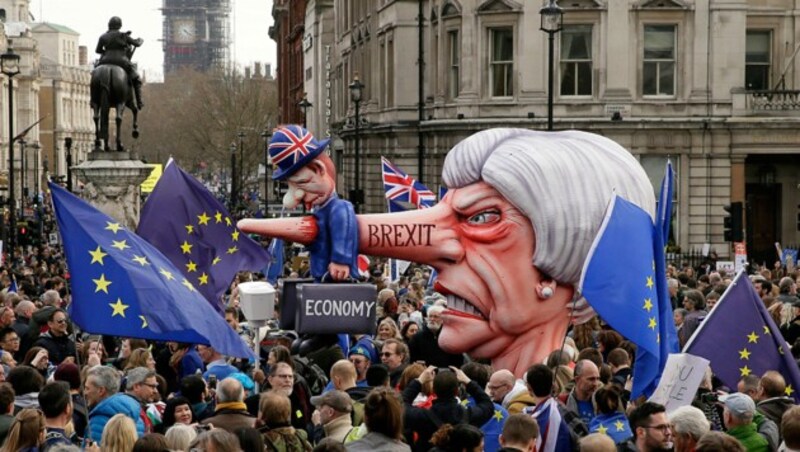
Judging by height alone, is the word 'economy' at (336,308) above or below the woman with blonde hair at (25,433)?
above

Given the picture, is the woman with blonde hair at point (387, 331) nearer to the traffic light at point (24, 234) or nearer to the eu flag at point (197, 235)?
the eu flag at point (197, 235)

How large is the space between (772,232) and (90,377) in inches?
1358

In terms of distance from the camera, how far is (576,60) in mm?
44156

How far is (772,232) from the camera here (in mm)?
45312

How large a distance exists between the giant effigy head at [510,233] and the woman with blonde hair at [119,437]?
5.79 m

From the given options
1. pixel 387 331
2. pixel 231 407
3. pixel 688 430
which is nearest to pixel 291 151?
pixel 387 331

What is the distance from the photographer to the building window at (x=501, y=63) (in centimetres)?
4525

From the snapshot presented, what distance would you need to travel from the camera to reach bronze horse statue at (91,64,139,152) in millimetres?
31969

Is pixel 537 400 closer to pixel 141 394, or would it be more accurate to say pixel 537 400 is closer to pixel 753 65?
pixel 141 394

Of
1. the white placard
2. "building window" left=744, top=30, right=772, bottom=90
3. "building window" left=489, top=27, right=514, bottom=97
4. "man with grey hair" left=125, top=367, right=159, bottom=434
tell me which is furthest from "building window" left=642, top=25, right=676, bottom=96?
"man with grey hair" left=125, top=367, right=159, bottom=434

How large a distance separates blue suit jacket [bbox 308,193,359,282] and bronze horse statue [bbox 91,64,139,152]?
16.0 meters

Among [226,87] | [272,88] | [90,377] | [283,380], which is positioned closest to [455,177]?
[283,380]

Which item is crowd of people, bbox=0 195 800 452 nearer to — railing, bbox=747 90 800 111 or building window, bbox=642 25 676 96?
railing, bbox=747 90 800 111

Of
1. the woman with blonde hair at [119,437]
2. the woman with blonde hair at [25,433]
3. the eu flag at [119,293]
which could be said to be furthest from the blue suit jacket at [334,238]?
the woman with blonde hair at [25,433]
